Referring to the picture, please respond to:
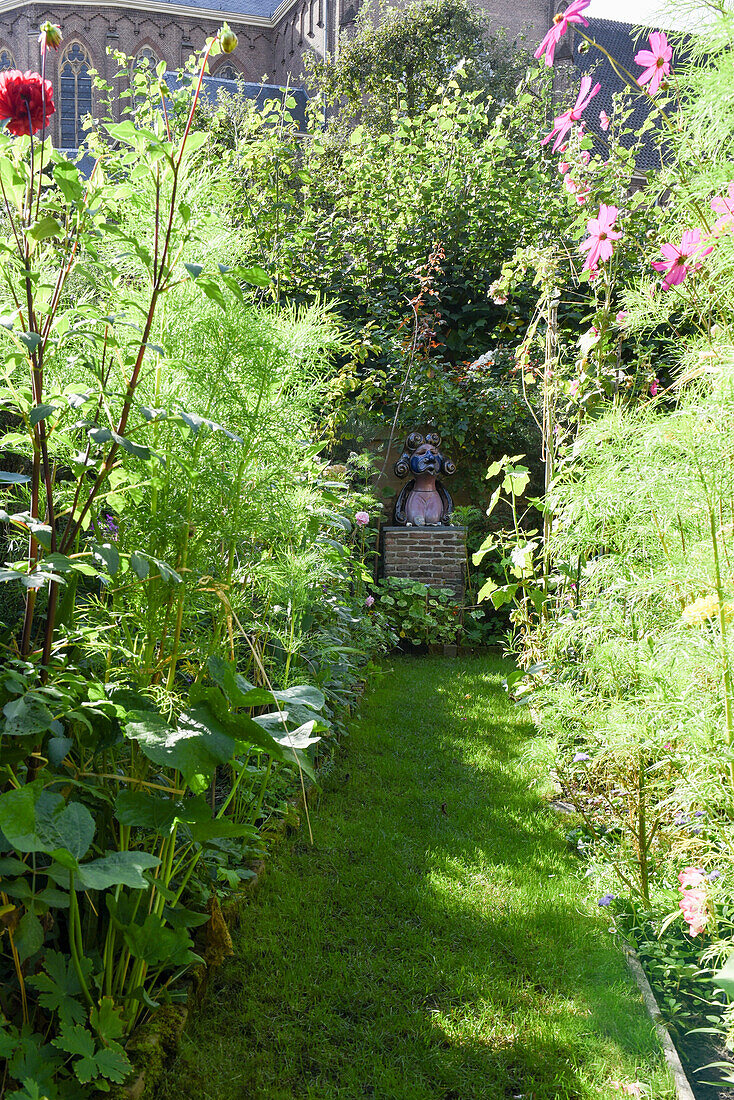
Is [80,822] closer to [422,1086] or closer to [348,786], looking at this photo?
[422,1086]

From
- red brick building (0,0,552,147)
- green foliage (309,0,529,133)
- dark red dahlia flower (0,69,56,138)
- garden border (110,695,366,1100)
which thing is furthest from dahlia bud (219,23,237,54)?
red brick building (0,0,552,147)

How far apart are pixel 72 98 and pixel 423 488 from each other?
25.6 m

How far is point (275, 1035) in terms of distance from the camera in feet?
5.91

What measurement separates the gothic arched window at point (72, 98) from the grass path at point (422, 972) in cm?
2778

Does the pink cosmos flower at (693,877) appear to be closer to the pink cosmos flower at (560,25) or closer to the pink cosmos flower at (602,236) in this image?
the pink cosmos flower at (602,236)

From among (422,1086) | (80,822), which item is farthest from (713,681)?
(80,822)

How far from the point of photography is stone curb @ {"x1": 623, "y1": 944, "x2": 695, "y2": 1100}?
5.37 ft

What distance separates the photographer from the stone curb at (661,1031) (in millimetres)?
1636

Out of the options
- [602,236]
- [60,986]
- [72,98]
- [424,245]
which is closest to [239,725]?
[60,986]

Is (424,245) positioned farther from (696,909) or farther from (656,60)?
(696,909)

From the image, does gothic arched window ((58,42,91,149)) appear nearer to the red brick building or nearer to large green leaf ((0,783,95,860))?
the red brick building

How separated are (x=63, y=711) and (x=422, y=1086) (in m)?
1.13

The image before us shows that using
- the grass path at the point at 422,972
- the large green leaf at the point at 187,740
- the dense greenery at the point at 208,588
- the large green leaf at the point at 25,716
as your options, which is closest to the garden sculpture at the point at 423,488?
the dense greenery at the point at 208,588

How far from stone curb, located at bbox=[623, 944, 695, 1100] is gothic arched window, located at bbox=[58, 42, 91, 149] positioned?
28581mm
